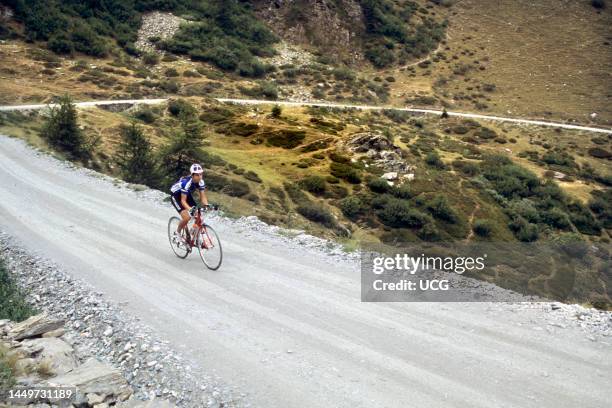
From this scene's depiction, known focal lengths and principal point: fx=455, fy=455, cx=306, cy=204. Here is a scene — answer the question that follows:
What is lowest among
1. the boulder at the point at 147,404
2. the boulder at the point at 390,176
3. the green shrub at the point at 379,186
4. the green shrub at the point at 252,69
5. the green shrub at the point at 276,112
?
the boulder at the point at 147,404

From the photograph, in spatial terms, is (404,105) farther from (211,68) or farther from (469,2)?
(469,2)

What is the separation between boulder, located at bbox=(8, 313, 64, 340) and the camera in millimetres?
7906

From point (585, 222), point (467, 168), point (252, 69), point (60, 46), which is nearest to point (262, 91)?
point (252, 69)

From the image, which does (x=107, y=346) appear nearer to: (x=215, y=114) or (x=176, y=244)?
(x=176, y=244)

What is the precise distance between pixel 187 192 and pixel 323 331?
4.97 meters

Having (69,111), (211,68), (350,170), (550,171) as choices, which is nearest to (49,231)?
(69,111)

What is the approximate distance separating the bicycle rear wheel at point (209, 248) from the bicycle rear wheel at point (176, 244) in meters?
0.72

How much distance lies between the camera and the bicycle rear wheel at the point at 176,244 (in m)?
11.9

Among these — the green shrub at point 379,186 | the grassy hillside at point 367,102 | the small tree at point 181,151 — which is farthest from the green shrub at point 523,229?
the small tree at point 181,151

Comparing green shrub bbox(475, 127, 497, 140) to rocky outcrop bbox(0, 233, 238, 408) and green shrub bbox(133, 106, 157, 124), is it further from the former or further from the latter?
rocky outcrop bbox(0, 233, 238, 408)

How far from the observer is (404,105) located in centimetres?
7488

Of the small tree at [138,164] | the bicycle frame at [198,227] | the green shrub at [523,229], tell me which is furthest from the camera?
the green shrub at [523,229]

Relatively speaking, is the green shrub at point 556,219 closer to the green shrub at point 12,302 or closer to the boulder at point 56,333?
the green shrub at point 12,302

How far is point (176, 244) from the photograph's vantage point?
12.0 m
